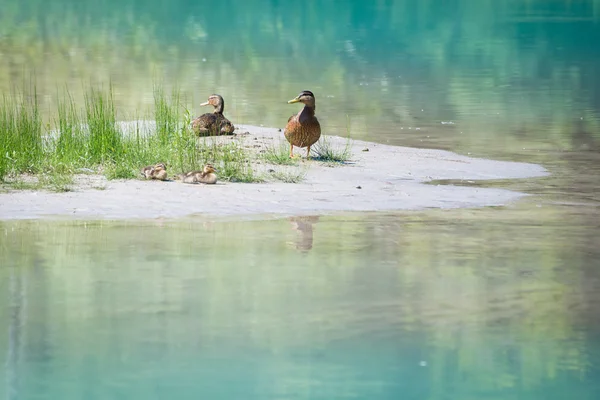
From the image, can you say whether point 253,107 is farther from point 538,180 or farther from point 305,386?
point 305,386

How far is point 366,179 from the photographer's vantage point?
14672 mm

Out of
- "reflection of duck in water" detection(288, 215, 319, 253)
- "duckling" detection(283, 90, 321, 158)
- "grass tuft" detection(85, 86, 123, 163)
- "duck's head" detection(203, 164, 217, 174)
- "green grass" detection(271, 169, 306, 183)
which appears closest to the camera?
"reflection of duck in water" detection(288, 215, 319, 253)

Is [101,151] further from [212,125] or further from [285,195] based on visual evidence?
[212,125]

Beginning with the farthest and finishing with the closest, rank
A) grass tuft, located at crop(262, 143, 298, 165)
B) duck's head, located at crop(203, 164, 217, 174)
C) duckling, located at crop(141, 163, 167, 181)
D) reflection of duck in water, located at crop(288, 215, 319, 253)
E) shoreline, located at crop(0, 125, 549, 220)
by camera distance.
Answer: grass tuft, located at crop(262, 143, 298, 165)
duckling, located at crop(141, 163, 167, 181)
duck's head, located at crop(203, 164, 217, 174)
shoreline, located at crop(0, 125, 549, 220)
reflection of duck in water, located at crop(288, 215, 319, 253)

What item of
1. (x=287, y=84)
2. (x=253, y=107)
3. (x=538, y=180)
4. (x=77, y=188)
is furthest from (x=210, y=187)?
(x=287, y=84)

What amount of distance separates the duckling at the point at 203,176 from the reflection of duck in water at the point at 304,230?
1.87 m

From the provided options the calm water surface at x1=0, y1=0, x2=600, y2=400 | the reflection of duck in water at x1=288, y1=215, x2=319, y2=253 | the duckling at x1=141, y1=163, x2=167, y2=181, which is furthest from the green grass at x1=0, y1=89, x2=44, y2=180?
the reflection of duck in water at x1=288, y1=215, x2=319, y2=253

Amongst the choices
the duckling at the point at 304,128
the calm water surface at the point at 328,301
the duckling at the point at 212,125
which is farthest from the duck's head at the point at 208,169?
the duckling at the point at 212,125

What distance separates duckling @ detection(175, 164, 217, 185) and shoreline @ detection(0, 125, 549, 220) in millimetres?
90

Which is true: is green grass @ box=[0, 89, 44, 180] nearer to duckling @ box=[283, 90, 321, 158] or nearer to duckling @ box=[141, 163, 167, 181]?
duckling @ box=[141, 163, 167, 181]

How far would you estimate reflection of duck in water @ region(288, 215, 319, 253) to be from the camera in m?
10.5

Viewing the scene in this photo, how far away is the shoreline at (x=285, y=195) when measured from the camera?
12016 mm

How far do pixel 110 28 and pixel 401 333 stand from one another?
41698 mm

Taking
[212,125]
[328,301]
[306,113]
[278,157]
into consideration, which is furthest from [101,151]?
[328,301]
